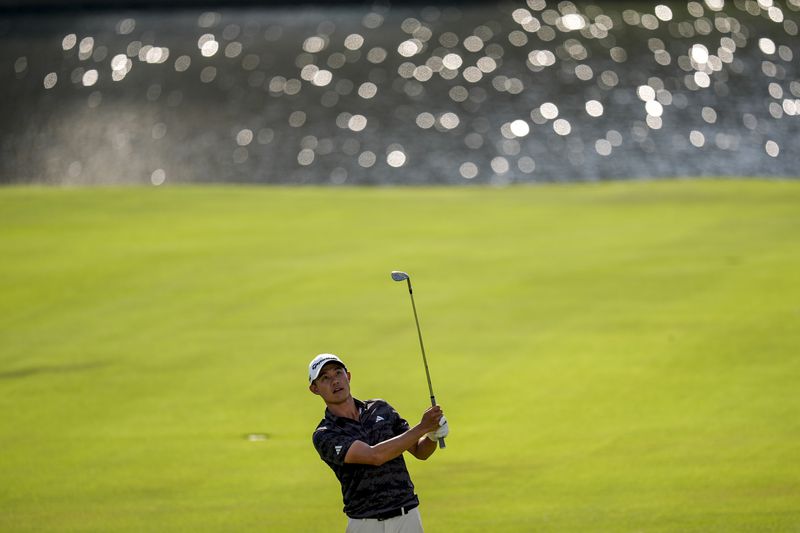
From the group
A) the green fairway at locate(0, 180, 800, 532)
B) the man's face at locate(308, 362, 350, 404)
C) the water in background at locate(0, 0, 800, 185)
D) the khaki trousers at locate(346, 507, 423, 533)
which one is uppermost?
the water in background at locate(0, 0, 800, 185)

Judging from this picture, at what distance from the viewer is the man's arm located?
6.61 meters

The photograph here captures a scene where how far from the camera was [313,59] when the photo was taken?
72.6 meters

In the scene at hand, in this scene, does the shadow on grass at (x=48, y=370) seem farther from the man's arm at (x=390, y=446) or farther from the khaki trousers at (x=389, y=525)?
the man's arm at (x=390, y=446)

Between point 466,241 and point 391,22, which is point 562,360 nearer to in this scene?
point 466,241

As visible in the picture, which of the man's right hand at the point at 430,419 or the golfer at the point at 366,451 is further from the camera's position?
the golfer at the point at 366,451

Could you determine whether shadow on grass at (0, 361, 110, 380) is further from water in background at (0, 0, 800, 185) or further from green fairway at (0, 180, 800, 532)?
water in background at (0, 0, 800, 185)

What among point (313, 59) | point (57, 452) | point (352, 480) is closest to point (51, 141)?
point (313, 59)

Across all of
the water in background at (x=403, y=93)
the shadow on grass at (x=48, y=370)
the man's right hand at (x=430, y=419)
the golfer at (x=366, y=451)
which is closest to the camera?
the man's right hand at (x=430, y=419)

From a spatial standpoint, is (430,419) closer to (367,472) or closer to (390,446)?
(390,446)

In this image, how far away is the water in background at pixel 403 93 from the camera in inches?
2331

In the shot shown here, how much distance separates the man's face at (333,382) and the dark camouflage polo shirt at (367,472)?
0.17 meters

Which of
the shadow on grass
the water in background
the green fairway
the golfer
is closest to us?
the golfer

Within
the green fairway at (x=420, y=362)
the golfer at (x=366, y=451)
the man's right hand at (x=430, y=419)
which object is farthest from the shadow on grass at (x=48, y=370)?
the man's right hand at (x=430, y=419)

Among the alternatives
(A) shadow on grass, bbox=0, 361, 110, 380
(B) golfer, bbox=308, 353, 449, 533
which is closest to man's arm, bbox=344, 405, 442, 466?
(B) golfer, bbox=308, 353, 449, 533
